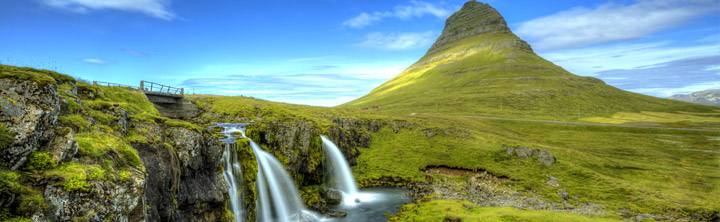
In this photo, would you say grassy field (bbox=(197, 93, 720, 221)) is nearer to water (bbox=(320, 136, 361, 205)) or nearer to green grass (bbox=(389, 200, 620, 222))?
green grass (bbox=(389, 200, 620, 222))

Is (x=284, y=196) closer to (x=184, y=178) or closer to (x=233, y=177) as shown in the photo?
(x=233, y=177)

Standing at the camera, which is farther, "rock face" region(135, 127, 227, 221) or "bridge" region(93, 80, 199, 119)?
"bridge" region(93, 80, 199, 119)

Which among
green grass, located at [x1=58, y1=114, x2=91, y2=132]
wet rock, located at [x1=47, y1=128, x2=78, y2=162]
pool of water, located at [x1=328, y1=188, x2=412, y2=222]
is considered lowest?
pool of water, located at [x1=328, y1=188, x2=412, y2=222]

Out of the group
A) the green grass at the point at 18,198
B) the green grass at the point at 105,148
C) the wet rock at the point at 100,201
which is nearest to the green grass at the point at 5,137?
the green grass at the point at 18,198

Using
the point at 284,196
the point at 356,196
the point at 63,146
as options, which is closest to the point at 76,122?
the point at 63,146

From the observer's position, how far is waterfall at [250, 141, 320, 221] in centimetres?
4317

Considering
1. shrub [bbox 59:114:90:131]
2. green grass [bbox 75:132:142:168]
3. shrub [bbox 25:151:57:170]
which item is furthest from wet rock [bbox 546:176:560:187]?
shrub [bbox 25:151:57:170]

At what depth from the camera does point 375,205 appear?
55.1 metres

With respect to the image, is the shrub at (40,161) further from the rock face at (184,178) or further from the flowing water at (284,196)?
the flowing water at (284,196)

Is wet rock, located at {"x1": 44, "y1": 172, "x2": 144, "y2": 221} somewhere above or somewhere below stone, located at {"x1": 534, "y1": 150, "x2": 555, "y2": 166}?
above

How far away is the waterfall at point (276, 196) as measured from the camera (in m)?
43.2

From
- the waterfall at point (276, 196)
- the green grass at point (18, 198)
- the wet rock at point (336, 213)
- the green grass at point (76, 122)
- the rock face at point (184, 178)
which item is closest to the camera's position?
the green grass at point (18, 198)

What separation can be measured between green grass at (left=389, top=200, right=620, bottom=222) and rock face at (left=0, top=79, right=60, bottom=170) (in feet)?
122

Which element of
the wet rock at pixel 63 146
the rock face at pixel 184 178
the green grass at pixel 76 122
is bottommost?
the rock face at pixel 184 178
